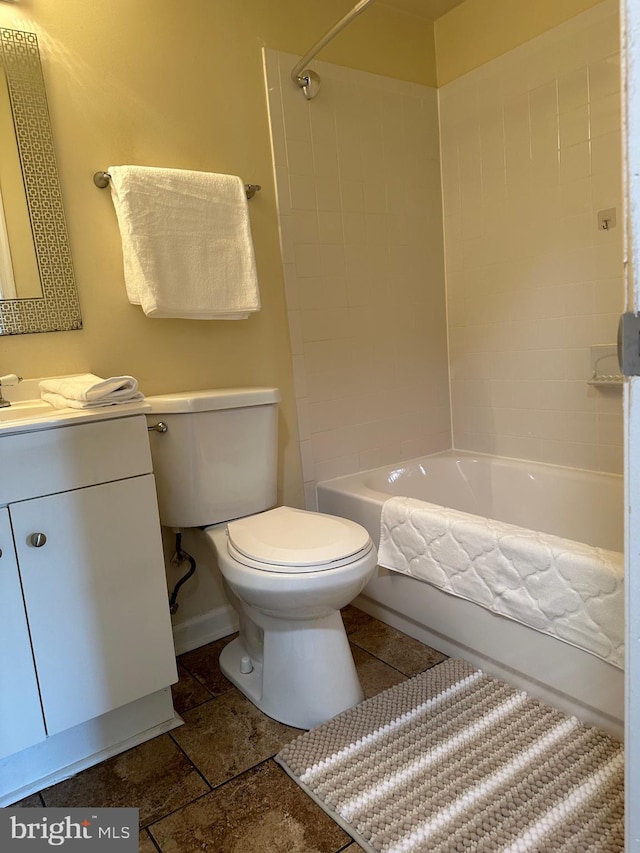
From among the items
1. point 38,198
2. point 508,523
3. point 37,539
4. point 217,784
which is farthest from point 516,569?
point 38,198

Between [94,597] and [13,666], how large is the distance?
0.21 meters

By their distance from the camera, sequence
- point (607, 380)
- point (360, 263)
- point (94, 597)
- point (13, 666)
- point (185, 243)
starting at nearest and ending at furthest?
point (13, 666) → point (94, 597) → point (185, 243) → point (607, 380) → point (360, 263)

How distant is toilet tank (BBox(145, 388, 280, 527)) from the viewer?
1.66m

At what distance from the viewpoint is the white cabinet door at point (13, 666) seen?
1236mm

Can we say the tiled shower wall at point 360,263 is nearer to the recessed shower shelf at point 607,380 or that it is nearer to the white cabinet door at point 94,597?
the recessed shower shelf at point 607,380

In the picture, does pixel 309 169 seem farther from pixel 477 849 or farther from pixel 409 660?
pixel 477 849

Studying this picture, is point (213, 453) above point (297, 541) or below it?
above

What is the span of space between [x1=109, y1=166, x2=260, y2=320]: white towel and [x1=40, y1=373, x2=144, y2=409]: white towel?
357 millimetres

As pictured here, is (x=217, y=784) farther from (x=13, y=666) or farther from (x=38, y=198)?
(x=38, y=198)

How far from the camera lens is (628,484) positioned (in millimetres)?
623

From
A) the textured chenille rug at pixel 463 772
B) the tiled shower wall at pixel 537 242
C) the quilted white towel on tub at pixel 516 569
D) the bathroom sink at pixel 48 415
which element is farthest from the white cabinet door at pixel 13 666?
the tiled shower wall at pixel 537 242

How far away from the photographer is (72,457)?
51.3 inches

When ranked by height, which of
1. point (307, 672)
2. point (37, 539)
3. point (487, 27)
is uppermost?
point (487, 27)

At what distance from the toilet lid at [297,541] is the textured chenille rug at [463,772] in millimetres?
443
